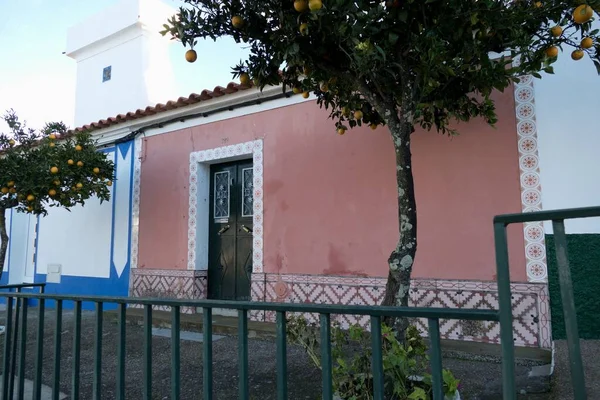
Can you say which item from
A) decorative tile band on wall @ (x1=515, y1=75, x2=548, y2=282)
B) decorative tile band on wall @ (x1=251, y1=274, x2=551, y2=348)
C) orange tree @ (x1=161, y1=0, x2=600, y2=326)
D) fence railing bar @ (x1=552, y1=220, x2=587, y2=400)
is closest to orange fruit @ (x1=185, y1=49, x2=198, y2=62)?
orange tree @ (x1=161, y1=0, x2=600, y2=326)

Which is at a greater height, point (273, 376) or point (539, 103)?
point (539, 103)

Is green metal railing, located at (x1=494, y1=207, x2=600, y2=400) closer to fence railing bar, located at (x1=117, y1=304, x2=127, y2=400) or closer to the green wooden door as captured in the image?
fence railing bar, located at (x1=117, y1=304, x2=127, y2=400)

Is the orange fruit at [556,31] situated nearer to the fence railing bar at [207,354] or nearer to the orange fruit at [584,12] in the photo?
the orange fruit at [584,12]

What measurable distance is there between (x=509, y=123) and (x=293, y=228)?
7.63ft

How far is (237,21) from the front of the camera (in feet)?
8.05

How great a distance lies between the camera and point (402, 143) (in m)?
2.41

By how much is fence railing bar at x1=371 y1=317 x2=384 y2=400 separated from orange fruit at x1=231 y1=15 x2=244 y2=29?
6.22ft

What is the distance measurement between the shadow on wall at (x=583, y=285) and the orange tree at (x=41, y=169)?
5043 millimetres

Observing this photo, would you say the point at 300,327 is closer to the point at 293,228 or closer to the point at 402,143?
the point at 402,143

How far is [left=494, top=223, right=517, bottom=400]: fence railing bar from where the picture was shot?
0.99 meters

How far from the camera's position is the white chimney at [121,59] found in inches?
423

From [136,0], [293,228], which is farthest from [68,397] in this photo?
[136,0]

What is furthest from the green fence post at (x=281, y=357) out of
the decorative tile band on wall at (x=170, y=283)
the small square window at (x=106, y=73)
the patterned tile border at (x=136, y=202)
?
the small square window at (x=106, y=73)

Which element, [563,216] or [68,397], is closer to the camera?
[563,216]
